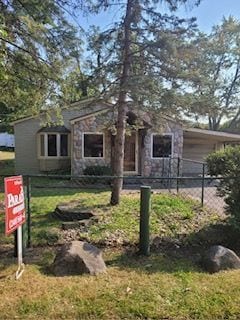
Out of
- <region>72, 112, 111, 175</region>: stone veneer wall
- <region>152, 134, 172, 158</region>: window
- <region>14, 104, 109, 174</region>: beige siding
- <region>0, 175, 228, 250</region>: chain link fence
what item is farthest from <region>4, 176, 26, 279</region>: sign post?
<region>14, 104, 109, 174</region>: beige siding

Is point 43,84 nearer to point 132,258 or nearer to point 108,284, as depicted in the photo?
point 132,258

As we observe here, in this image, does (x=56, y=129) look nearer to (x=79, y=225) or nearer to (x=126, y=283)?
(x=79, y=225)

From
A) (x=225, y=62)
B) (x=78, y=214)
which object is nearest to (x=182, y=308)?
(x=78, y=214)

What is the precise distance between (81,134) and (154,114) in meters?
8.56

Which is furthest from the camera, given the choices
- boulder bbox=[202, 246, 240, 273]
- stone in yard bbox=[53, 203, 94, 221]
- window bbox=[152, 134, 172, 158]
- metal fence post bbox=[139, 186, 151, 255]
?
window bbox=[152, 134, 172, 158]

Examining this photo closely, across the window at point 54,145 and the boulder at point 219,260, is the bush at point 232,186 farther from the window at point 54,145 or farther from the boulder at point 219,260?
the window at point 54,145

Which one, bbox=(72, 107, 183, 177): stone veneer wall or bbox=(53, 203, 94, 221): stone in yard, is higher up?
bbox=(72, 107, 183, 177): stone veneer wall

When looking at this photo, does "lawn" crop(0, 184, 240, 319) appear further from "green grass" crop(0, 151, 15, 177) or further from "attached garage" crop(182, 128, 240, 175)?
"green grass" crop(0, 151, 15, 177)

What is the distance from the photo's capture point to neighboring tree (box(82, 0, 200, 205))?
803 cm

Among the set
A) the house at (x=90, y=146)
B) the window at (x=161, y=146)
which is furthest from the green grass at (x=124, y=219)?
the window at (x=161, y=146)

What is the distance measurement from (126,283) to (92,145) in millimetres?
13763

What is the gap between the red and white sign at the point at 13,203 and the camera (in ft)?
13.6

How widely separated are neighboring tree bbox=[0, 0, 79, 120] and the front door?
833cm

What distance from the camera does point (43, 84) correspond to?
9.83 m
